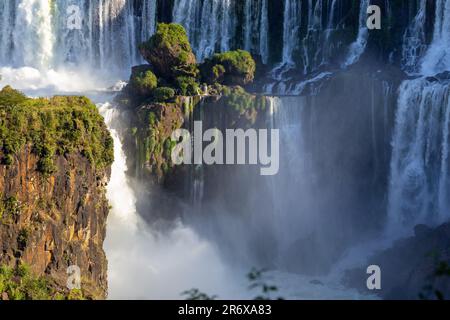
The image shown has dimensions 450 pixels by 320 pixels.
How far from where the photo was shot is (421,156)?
38.8 metres

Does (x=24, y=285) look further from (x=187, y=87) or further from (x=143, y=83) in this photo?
(x=187, y=87)

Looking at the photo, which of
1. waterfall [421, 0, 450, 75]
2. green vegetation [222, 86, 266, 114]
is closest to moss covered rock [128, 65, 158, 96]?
green vegetation [222, 86, 266, 114]

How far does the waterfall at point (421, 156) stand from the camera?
37.6 meters

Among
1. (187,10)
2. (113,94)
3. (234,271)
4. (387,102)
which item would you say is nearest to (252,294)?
(234,271)

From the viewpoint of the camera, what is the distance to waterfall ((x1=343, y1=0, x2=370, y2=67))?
46.8m

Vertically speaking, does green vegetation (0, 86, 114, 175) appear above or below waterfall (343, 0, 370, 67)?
below

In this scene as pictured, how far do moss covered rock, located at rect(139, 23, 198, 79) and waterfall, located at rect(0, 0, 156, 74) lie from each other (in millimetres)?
7935

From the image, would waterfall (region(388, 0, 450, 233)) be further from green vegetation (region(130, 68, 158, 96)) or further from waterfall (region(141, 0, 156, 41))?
waterfall (region(141, 0, 156, 41))

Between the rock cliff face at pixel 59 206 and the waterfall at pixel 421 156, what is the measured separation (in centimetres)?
1489

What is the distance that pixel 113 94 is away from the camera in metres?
44.0

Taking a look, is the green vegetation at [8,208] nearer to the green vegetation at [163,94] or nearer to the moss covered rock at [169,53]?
the green vegetation at [163,94]

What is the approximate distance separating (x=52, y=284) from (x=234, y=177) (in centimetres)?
1422

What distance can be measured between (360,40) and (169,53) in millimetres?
12274

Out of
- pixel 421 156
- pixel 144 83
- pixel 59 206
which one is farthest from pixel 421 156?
pixel 59 206
